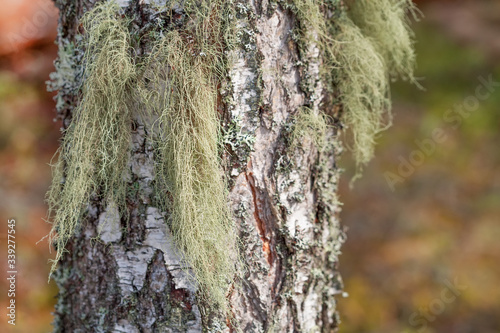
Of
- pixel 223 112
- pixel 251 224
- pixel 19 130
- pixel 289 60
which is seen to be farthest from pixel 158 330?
pixel 19 130

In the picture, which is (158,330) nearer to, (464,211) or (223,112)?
(223,112)

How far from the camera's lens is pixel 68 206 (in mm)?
802

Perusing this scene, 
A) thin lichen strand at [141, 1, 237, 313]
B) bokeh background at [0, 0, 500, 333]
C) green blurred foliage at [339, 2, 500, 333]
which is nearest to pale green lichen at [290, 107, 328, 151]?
thin lichen strand at [141, 1, 237, 313]

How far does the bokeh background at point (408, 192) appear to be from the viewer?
2.32m

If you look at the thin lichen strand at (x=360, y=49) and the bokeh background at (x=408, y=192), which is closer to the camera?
the thin lichen strand at (x=360, y=49)

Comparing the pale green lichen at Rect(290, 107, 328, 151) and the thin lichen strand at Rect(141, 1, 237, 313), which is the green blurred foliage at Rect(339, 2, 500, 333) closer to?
the pale green lichen at Rect(290, 107, 328, 151)

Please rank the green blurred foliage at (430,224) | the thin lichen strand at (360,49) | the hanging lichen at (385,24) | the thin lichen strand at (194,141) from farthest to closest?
the green blurred foliage at (430,224) < the hanging lichen at (385,24) < the thin lichen strand at (360,49) < the thin lichen strand at (194,141)

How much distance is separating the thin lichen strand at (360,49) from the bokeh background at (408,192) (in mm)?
1558

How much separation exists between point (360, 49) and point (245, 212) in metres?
0.43

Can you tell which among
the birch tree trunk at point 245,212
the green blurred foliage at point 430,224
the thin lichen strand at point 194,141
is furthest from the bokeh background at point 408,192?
the thin lichen strand at point 194,141

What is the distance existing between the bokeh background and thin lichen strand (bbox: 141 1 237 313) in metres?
1.54

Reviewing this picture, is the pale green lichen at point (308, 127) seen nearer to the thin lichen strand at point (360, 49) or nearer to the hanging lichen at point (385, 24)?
the thin lichen strand at point (360, 49)

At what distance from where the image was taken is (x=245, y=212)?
798 mm

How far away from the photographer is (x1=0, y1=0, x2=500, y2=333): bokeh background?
2322 millimetres
